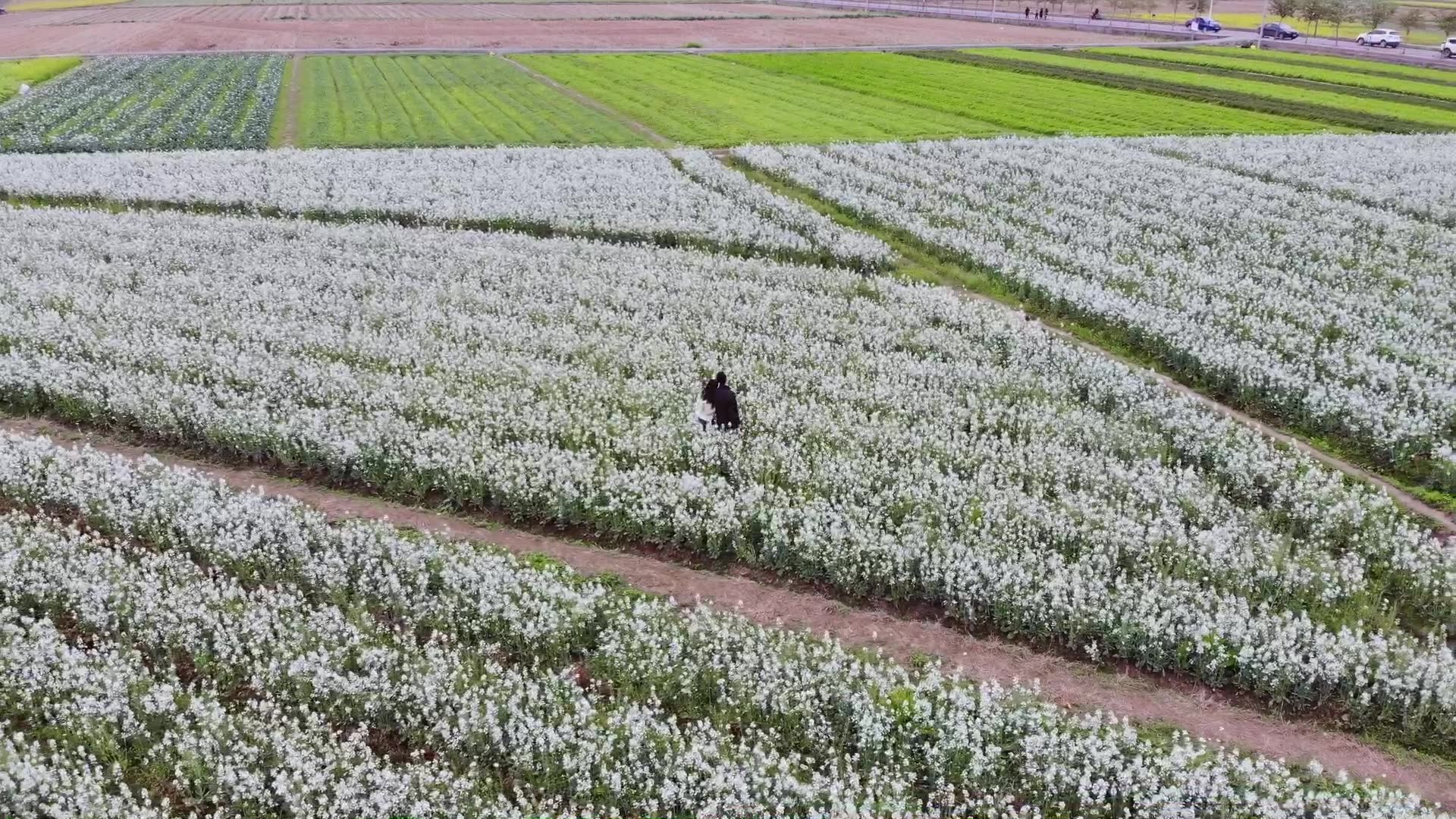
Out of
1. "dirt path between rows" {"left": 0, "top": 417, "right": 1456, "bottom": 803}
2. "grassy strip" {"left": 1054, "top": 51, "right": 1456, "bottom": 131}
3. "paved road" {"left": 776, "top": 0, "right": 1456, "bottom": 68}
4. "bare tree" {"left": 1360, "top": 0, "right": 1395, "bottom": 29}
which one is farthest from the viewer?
"bare tree" {"left": 1360, "top": 0, "right": 1395, "bottom": 29}

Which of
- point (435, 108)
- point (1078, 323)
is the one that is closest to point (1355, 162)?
point (1078, 323)

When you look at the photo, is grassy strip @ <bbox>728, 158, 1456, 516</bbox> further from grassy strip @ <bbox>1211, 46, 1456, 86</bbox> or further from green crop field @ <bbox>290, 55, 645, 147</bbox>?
grassy strip @ <bbox>1211, 46, 1456, 86</bbox>

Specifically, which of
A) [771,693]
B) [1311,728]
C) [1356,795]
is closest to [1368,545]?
[1311,728]

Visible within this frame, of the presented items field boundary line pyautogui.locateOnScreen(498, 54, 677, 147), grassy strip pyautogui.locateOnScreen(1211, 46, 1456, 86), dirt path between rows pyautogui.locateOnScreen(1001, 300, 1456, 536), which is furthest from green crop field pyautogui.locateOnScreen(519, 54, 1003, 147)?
grassy strip pyautogui.locateOnScreen(1211, 46, 1456, 86)

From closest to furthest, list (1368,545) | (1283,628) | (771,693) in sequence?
(771,693) < (1283,628) < (1368,545)

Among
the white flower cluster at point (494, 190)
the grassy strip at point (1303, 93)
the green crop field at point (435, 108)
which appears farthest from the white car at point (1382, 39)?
the white flower cluster at point (494, 190)

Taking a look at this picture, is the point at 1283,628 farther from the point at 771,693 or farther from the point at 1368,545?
the point at 771,693

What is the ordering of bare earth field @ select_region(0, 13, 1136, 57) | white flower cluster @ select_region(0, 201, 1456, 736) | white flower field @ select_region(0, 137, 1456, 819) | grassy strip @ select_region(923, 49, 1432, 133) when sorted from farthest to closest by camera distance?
bare earth field @ select_region(0, 13, 1136, 57) → grassy strip @ select_region(923, 49, 1432, 133) → white flower cluster @ select_region(0, 201, 1456, 736) → white flower field @ select_region(0, 137, 1456, 819)
